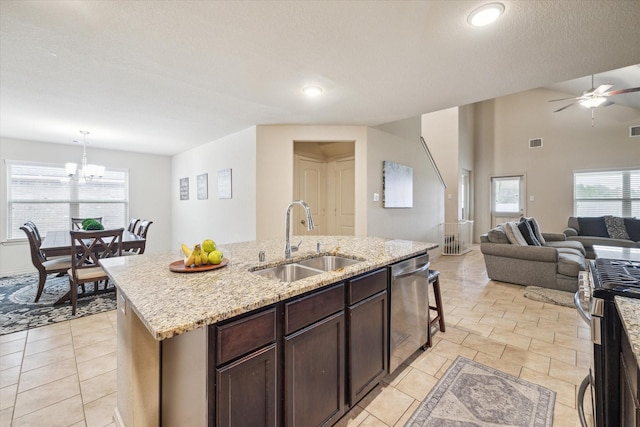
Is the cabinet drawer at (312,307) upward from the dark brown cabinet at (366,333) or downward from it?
upward

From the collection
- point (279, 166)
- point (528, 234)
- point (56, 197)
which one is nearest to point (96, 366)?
point (279, 166)

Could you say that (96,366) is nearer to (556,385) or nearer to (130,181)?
(556,385)

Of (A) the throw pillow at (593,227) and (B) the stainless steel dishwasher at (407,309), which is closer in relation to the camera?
(B) the stainless steel dishwasher at (407,309)

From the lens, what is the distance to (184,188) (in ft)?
18.8

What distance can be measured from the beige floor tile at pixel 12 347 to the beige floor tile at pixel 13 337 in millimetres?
45

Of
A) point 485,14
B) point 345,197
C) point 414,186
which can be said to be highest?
point 485,14

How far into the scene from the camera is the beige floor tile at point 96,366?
76.7 inches

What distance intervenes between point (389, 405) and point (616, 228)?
6.65 metres

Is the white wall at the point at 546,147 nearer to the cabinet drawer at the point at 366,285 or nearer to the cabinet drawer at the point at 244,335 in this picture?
the cabinet drawer at the point at 366,285

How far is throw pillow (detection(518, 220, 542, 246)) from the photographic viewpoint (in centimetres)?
400

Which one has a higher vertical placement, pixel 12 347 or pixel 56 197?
pixel 56 197

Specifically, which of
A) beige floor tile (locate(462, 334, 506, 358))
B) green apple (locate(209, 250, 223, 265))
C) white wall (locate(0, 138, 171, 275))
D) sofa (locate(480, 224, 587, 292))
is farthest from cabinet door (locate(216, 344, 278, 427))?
white wall (locate(0, 138, 171, 275))

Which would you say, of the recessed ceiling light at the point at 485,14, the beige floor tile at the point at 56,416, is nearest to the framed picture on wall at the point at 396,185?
the recessed ceiling light at the point at 485,14

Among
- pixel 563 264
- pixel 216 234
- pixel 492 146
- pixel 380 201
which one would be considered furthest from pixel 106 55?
pixel 492 146
